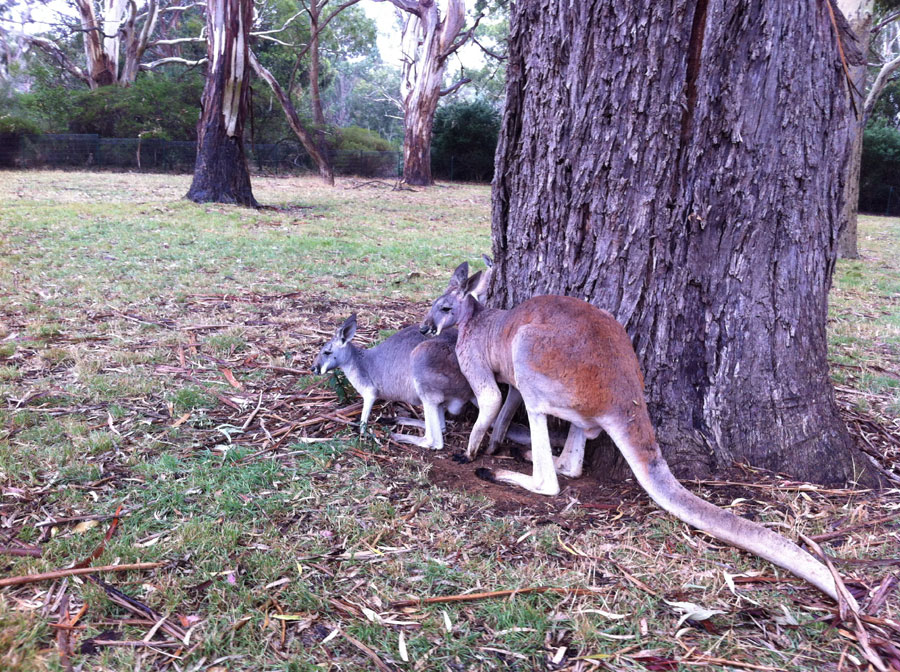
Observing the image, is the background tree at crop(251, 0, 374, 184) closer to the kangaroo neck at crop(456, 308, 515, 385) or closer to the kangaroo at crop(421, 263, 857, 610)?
the kangaroo neck at crop(456, 308, 515, 385)

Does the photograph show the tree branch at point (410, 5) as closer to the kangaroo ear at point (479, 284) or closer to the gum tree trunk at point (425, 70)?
the gum tree trunk at point (425, 70)

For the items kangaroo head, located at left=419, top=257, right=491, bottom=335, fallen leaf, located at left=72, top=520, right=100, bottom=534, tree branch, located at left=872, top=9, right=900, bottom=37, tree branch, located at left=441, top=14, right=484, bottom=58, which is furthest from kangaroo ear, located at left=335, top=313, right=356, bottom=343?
Result: tree branch, located at left=441, top=14, right=484, bottom=58

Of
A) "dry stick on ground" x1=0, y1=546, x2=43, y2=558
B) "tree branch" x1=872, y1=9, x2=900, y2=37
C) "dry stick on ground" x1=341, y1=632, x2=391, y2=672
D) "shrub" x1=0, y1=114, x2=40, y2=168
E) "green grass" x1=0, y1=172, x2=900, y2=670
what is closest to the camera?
"dry stick on ground" x1=341, y1=632, x2=391, y2=672

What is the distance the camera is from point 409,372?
402cm

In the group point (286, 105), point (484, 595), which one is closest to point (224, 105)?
point (286, 105)

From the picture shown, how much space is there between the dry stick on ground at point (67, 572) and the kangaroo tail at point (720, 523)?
74.1 inches

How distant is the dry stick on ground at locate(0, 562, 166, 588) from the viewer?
90.8 inches

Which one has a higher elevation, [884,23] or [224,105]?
[884,23]

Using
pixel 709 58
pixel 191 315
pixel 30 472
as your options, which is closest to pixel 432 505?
pixel 30 472

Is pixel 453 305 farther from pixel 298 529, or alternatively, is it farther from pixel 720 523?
pixel 720 523

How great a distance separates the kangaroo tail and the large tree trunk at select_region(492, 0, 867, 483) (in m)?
0.49

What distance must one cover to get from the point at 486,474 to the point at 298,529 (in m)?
0.94

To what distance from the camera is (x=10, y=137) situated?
22.8 meters

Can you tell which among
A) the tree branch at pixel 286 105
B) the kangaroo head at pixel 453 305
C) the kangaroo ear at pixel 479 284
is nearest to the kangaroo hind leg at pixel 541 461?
the kangaroo head at pixel 453 305
